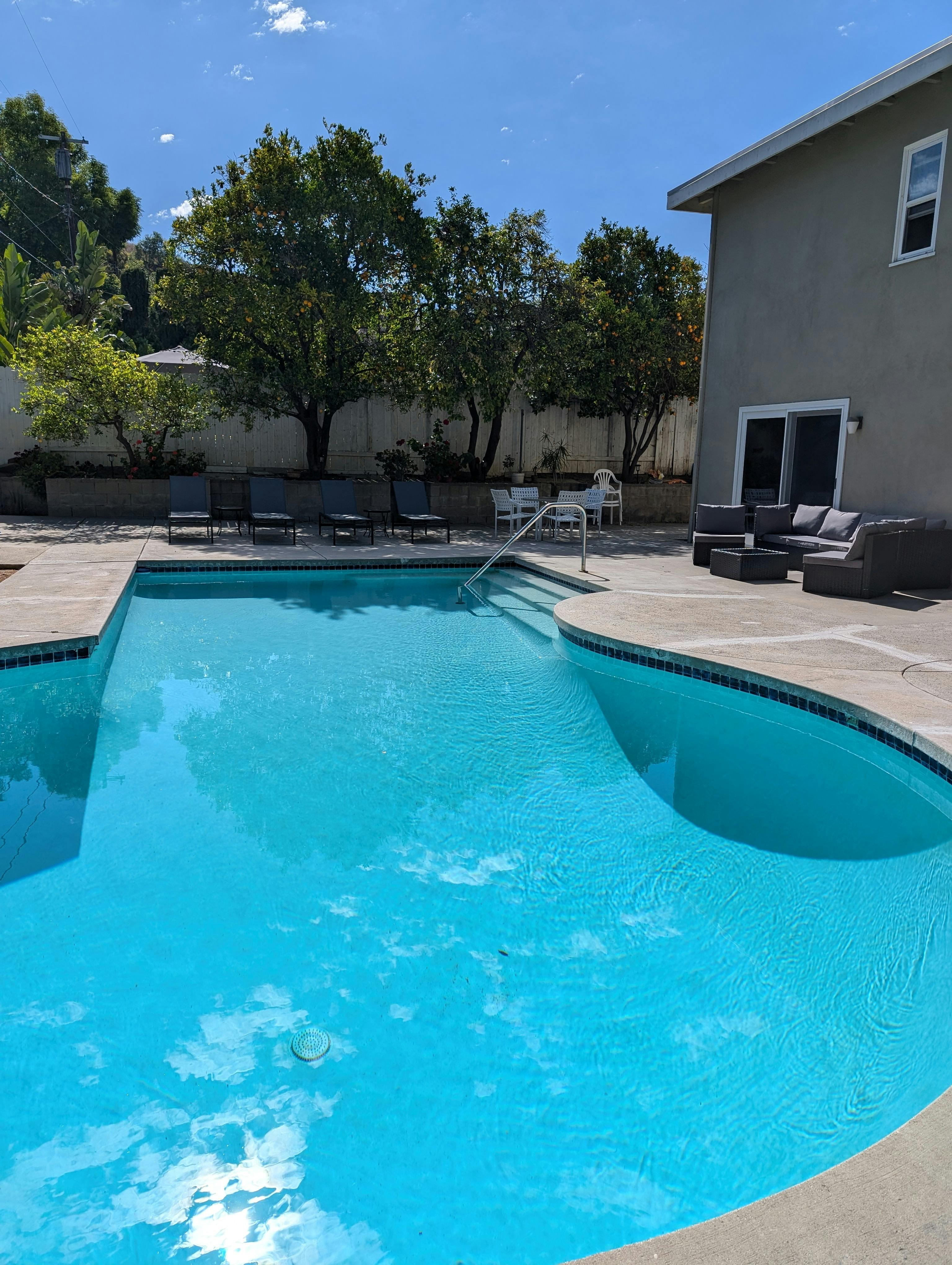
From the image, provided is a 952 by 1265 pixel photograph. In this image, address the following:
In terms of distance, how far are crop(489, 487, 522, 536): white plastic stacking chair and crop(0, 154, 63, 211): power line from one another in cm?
3624

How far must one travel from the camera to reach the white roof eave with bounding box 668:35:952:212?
8328mm

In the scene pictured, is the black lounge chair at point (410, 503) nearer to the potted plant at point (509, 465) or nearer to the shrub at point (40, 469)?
the potted plant at point (509, 465)

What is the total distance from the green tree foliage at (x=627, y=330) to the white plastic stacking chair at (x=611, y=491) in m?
1.46

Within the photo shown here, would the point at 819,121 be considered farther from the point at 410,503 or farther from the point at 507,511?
the point at 410,503

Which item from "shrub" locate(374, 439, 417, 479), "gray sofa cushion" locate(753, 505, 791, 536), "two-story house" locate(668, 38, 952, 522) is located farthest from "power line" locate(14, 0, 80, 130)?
"gray sofa cushion" locate(753, 505, 791, 536)

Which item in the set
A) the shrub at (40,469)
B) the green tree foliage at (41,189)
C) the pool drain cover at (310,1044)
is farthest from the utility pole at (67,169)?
the pool drain cover at (310,1044)

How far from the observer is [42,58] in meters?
25.2

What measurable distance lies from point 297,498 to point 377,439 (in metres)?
2.72

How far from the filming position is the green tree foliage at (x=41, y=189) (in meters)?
39.6

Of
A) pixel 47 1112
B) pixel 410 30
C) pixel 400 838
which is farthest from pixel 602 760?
pixel 410 30

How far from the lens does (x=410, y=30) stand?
47.5 feet

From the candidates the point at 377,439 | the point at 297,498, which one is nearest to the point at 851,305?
the point at 297,498

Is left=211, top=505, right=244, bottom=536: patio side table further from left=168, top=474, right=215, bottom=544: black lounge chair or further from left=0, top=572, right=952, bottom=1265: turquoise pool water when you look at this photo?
left=0, top=572, right=952, bottom=1265: turquoise pool water

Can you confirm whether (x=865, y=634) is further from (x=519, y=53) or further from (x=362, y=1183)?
(x=519, y=53)
